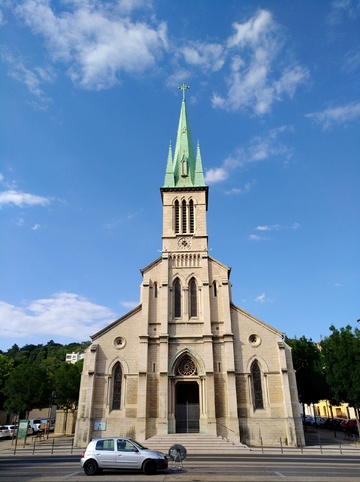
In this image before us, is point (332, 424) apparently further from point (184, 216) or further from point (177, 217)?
point (177, 217)

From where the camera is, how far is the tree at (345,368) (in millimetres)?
27828

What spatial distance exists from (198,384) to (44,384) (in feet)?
49.0

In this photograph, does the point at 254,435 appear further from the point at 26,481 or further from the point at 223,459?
the point at 26,481

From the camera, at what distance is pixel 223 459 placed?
18531mm

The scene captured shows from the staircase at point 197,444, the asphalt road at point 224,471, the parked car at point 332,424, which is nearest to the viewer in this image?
the asphalt road at point 224,471

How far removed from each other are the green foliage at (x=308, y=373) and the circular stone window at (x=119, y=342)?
2256cm

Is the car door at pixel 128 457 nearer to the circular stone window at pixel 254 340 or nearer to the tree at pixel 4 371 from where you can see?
the circular stone window at pixel 254 340

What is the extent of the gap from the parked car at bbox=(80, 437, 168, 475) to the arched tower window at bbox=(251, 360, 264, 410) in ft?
50.3

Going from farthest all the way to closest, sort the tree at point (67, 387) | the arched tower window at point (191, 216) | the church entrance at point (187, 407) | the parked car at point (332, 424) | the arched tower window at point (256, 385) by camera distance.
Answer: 1. the parked car at point (332, 424)
2. the tree at point (67, 387)
3. the arched tower window at point (191, 216)
4. the arched tower window at point (256, 385)
5. the church entrance at point (187, 407)

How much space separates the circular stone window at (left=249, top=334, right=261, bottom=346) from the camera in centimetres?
2844

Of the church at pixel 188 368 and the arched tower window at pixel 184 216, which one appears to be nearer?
the church at pixel 188 368

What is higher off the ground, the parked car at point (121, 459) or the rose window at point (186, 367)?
the rose window at point (186, 367)

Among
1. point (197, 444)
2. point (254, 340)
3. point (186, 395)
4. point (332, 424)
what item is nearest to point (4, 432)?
point (186, 395)

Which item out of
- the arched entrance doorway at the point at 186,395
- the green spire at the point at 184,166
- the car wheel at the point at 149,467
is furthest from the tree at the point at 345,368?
the car wheel at the point at 149,467
